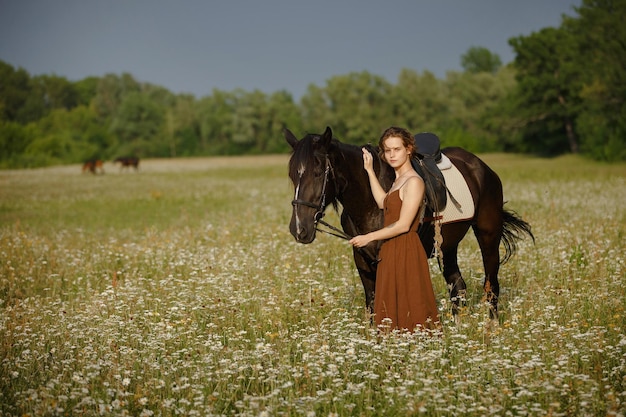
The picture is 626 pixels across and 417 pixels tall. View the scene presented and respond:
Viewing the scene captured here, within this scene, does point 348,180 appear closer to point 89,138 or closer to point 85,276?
point 85,276

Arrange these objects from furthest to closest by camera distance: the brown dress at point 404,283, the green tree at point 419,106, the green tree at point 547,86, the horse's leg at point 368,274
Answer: the green tree at point 419,106 < the green tree at point 547,86 < the horse's leg at point 368,274 < the brown dress at point 404,283

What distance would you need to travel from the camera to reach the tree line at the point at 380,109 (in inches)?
1809

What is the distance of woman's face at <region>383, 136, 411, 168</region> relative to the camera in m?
5.09

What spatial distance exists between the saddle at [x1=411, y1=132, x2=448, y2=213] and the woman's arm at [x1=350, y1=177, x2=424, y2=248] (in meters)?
0.66

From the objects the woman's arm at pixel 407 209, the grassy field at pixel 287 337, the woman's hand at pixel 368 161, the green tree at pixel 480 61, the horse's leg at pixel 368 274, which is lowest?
the grassy field at pixel 287 337

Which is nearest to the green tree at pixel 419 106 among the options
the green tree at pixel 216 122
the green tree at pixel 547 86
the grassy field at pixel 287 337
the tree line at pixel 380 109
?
the tree line at pixel 380 109

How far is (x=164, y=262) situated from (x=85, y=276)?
1.39 m

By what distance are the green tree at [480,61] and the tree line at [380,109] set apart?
26 centimetres

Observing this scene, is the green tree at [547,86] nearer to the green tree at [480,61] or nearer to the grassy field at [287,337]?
the grassy field at [287,337]

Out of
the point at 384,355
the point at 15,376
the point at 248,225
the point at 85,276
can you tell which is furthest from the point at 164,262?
the point at 384,355

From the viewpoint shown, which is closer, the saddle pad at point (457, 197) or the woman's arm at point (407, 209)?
the woman's arm at point (407, 209)

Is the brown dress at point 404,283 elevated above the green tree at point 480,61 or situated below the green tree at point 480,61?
below

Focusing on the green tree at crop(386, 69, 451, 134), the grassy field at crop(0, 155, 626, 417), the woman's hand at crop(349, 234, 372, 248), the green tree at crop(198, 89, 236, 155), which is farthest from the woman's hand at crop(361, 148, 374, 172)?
the green tree at crop(198, 89, 236, 155)

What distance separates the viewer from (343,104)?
9056 centimetres
